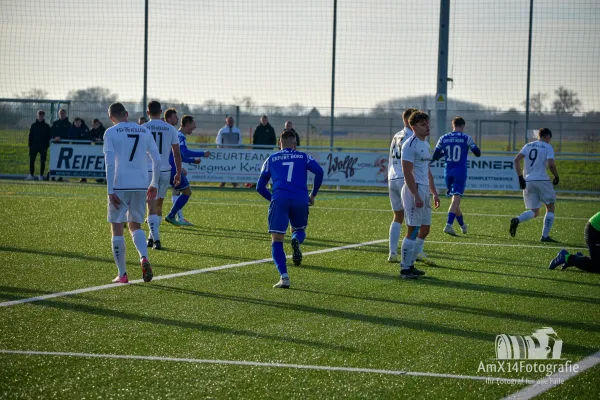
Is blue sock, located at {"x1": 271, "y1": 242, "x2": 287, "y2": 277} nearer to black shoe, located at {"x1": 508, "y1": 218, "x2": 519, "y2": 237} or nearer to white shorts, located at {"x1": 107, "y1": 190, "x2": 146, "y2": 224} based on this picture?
white shorts, located at {"x1": 107, "y1": 190, "x2": 146, "y2": 224}

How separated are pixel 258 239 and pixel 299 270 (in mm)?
3392

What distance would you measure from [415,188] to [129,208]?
10.7 feet

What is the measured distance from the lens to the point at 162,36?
2828 centimetres

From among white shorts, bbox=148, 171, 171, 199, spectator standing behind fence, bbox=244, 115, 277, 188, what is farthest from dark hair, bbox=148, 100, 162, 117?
spectator standing behind fence, bbox=244, 115, 277, 188

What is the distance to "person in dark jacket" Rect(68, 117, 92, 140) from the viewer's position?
2836cm

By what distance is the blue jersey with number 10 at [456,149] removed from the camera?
15430 millimetres

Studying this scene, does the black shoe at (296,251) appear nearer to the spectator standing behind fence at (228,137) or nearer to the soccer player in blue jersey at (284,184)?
the soccer player in blue jersey at (284,184)

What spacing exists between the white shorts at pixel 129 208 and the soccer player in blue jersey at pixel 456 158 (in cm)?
665

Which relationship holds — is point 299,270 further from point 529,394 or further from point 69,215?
point 69,215

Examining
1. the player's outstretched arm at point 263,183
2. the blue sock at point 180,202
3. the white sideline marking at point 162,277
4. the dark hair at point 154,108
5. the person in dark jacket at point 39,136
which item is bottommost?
the white sideline marking at point 162,277

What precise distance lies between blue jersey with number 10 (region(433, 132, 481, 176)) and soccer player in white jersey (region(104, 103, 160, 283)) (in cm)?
676

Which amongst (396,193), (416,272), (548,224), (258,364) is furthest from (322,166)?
(258,364)

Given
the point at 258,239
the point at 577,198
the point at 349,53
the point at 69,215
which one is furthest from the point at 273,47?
the point at 258,239

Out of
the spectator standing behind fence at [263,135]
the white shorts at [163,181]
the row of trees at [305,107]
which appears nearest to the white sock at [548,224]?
the white shorts at [163,181]
